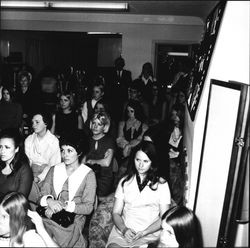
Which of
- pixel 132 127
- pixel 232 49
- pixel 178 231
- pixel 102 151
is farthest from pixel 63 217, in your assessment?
pixel 132 127

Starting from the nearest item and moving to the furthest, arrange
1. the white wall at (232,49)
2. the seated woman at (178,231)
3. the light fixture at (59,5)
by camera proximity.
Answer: the seated woman at (178,231)
the white wall at (232,49)
the light fixture at (59,5)

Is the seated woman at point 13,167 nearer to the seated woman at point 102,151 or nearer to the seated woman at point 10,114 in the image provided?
the seated woman at point 102,151

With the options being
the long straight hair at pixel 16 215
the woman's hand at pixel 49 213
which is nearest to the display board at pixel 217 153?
the woman's hand at pixel 49 213

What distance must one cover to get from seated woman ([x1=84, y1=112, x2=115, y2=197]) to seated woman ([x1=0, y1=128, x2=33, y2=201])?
950 millimetres

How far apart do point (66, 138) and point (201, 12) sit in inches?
95.9

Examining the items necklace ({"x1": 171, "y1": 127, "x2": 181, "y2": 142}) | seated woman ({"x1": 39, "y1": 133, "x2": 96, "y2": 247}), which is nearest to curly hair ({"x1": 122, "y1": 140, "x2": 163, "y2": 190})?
seated woman ({"x1": 39, "y1": 133, "x2": 96, "y2": 247})

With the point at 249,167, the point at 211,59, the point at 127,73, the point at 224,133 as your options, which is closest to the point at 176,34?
the point at 127,73

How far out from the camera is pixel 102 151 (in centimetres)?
477

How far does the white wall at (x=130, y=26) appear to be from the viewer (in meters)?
8.80

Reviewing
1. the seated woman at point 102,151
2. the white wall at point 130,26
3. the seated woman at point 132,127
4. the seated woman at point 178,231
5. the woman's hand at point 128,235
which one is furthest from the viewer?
the white wall at point 130,26

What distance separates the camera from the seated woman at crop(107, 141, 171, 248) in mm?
3414

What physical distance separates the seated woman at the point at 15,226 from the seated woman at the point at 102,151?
5.45ft

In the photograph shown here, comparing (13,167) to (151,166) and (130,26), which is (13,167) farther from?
(130,26)

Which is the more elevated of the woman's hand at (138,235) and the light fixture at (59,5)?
the light fixture at (59,5)
